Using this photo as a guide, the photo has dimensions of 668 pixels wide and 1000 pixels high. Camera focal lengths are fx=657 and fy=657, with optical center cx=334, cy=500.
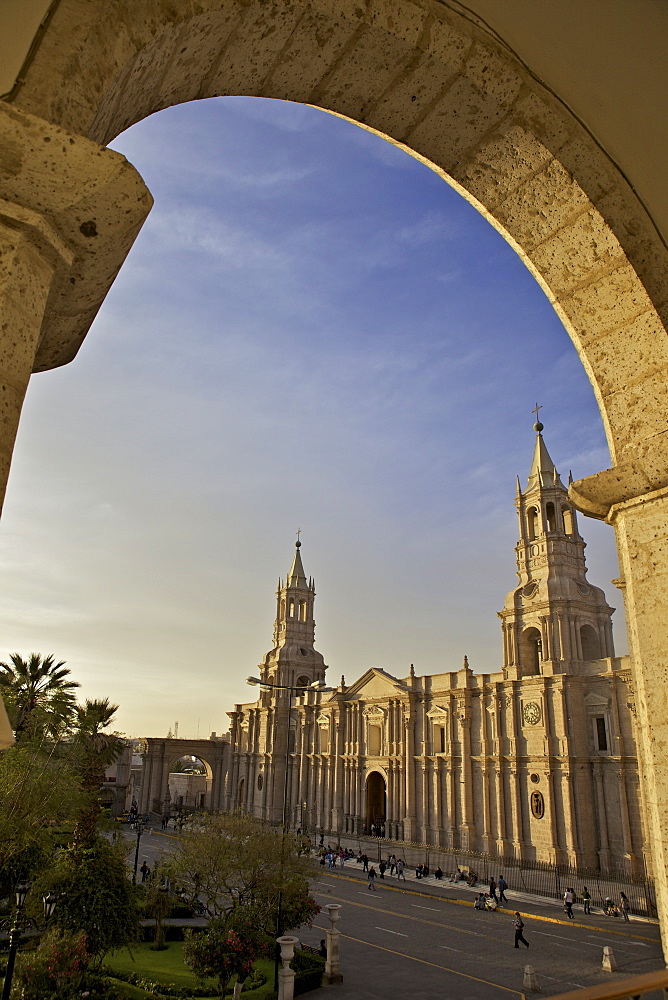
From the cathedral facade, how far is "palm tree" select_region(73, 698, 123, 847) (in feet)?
18.3

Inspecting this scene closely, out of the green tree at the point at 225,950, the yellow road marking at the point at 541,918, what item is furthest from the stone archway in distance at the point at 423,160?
the yellow road marking at the point at 541,918

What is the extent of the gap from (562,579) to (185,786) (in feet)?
176

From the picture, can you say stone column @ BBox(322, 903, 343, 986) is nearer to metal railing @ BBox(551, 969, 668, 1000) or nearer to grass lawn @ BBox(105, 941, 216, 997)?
grass lawn @ BBox(105, 941, 216, 997)

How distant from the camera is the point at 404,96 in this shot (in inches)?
114

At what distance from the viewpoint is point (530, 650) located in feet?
106

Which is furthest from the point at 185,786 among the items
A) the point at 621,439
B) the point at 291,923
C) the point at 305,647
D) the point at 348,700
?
the point at 621,439

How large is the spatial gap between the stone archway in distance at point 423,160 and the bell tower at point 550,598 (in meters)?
29.2

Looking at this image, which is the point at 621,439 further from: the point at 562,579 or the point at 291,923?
the point at 562,579

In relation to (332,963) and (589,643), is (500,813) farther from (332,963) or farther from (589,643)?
(332,963)

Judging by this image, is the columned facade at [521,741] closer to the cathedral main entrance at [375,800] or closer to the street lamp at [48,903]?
the cathedral main entrance at [375,800]

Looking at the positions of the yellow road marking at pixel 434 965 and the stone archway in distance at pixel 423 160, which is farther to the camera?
the yellow road marking at pixel 434 965

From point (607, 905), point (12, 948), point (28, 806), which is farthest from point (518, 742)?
point (12, 948)

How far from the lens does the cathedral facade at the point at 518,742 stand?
1059 inches

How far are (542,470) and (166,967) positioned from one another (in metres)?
27.0
